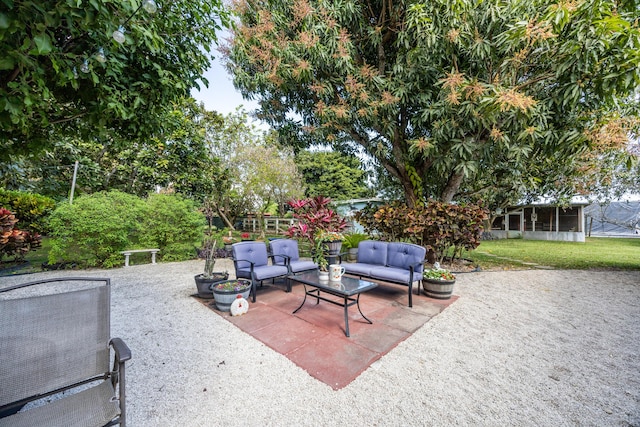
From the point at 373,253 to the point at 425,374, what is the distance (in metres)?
2.65

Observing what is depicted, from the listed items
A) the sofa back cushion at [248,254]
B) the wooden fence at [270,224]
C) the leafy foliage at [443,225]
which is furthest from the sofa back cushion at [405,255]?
the wooden fence at [270,224]

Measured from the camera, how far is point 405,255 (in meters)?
4.61

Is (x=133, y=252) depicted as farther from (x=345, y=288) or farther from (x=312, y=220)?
(x=345, y=288)

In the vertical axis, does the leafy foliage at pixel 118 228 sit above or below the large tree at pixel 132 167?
below

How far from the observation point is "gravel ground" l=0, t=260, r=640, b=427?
1.95 meters

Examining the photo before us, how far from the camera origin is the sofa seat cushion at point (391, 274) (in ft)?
13.7

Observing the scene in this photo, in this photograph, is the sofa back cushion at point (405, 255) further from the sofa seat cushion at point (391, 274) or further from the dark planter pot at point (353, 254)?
the dark planter pot at point (353, 254)

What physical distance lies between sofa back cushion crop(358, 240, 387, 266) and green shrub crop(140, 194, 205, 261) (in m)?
5.31

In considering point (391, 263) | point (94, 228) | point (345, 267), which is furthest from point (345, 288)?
point (94, 228)

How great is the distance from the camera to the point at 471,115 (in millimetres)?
5000

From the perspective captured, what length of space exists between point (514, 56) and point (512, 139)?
1.45 metres

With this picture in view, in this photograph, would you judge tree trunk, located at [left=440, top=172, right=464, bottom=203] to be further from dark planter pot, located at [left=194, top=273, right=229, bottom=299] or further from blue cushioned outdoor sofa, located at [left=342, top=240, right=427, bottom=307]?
dark planter pot, located at [left=194, top=273, right=229, bottom=299]

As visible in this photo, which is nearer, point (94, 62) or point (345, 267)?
point (94, 62)

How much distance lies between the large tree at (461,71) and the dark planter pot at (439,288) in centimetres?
225
